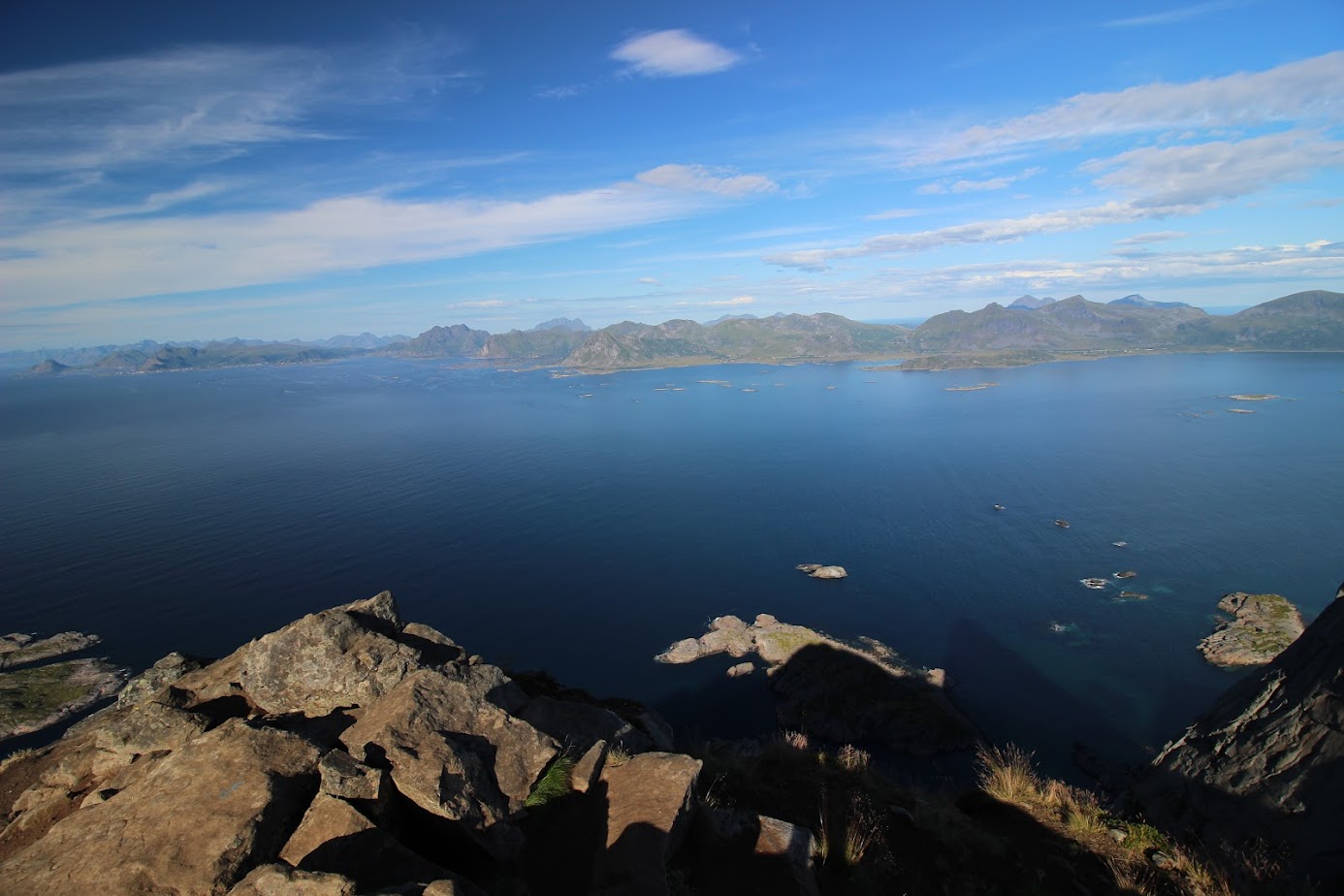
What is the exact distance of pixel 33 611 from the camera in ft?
250

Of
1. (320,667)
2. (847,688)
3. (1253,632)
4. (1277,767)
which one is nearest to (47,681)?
(320,667)

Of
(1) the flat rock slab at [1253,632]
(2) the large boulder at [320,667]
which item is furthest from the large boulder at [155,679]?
(1) the flat rock slab at [1253,632]

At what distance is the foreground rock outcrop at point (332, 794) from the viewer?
10906 mm

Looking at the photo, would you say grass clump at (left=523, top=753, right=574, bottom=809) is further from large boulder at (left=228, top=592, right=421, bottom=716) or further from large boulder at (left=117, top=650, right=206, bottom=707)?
large boulder at (left=117, top=650, right=206, bottom=707)

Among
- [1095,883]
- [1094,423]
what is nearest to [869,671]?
[1095,883]

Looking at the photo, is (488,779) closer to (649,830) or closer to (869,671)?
(649,830)

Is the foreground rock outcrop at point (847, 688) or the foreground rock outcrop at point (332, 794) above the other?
the foreground rock outcrop at point (332, 794)

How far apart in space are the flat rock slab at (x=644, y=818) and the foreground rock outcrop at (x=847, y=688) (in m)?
44.1

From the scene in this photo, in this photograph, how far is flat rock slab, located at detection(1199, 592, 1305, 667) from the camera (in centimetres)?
6116

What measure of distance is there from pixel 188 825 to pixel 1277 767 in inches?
1259

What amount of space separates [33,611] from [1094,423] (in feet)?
797

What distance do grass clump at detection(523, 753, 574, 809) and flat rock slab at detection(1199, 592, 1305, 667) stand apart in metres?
76.7

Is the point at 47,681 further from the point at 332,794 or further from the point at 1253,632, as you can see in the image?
the point at 1253,632

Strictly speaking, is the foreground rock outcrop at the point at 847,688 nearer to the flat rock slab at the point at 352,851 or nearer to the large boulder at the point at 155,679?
the large boulder at the point at 155,679
